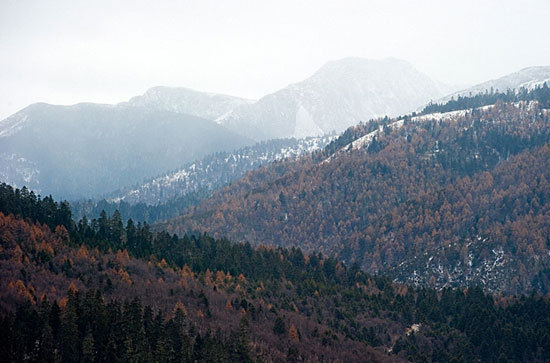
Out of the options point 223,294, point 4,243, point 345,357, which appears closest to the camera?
point 345,357

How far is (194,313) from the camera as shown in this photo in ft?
465

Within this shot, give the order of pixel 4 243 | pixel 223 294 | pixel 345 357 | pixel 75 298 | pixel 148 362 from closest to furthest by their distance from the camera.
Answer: pixel 148 362 < pixel 75 298 < pixel 345 357 < pixel 4 243 < pixel 223 294

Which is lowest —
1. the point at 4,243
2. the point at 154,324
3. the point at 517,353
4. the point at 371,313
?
the point at 517,353

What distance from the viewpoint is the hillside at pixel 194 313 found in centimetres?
10706

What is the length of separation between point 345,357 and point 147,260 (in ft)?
263

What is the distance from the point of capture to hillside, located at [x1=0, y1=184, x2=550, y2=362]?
10706 cm

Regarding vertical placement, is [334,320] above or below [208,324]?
below

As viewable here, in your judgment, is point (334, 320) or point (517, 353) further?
point (334, 320)

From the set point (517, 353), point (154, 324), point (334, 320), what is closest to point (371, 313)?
point (334, 320)

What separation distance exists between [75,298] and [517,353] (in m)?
125

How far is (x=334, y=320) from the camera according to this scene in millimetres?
170625

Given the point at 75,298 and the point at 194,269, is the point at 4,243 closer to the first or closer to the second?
the point at 75,298

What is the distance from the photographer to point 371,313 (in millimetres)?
182375

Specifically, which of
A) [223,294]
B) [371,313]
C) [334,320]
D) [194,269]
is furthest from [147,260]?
[371,313]
